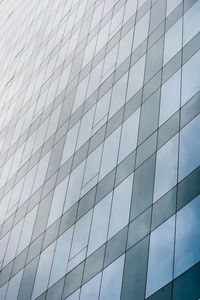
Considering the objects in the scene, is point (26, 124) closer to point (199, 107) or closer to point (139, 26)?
point (139, 26)

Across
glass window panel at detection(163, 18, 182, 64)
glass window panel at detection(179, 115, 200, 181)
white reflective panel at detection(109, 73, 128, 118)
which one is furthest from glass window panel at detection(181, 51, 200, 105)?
white reflective panel at detection(109, 73, 128, 118)

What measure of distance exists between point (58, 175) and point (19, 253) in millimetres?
5749

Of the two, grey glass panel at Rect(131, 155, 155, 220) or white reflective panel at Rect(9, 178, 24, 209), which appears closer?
grey glass panel at Rect(131, 155, 155, 220)

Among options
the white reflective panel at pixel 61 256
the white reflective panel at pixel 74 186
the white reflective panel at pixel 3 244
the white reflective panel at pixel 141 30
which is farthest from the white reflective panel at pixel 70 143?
the white reflective panel at pixel 3 244

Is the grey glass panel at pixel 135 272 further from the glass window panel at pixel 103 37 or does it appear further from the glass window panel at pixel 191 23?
the glass window panel at pixel 103 37

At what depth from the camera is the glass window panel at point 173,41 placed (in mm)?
29936

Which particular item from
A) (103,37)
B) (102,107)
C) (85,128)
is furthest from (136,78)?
(103,37)

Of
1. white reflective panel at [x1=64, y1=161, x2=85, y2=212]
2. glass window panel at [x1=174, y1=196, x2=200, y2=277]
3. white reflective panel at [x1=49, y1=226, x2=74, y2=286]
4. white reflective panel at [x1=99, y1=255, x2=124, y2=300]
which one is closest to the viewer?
glass window panel at [x1=174, y1=196, x2=200, y2=277]

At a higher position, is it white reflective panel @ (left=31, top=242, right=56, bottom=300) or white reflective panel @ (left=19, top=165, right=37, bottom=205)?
white reflective panel @ (left=19, top=165, right=37, bottom=205)

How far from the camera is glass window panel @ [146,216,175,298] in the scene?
22.2 meters

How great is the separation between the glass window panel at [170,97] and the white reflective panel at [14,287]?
47.0 ft

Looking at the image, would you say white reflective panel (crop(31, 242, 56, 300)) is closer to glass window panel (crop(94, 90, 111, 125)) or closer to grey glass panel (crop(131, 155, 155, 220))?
grey glass panel (crop(131, 155, 155, 220))

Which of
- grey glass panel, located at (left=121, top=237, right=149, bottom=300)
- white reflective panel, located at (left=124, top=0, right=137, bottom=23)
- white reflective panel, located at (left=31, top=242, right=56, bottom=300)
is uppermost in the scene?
white reflective panel, located at (left=124, top=0, right=137, bottom=23)

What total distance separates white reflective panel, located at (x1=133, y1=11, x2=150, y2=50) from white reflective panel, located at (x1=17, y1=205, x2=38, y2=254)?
42.3 feet
